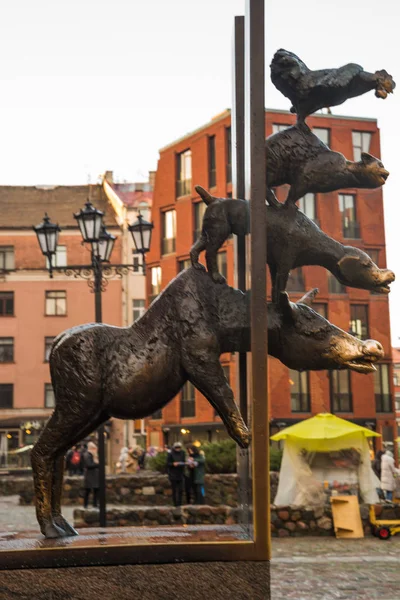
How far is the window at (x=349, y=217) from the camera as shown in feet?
137

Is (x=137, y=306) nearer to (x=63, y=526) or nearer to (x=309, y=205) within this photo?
(x=309, y=205)

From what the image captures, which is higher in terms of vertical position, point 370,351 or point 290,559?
point 370,351

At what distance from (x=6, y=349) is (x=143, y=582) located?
158 ft

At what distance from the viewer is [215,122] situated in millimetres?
41688

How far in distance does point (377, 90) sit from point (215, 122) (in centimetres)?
3680

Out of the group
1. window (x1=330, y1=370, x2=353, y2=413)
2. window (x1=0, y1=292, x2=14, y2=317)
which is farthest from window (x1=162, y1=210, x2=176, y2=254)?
window (x1=0, y1=292, x2=14, y2=317)

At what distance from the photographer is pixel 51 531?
5.39m

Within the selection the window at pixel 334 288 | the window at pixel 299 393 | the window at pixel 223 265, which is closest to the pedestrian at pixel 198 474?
the window at pixel 223 265

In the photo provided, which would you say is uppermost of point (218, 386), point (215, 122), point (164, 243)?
point (215, 122)

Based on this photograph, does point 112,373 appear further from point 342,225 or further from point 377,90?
point 342,225

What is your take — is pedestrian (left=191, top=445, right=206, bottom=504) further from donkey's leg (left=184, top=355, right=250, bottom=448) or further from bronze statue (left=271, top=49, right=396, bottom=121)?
bronze statue (left=271, top=49, right=396, bottom=121)

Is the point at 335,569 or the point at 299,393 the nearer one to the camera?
the point at 335,569

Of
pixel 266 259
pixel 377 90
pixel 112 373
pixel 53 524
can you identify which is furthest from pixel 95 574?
pixel 377 90

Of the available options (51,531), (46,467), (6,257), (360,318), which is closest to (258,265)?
(46,467)
